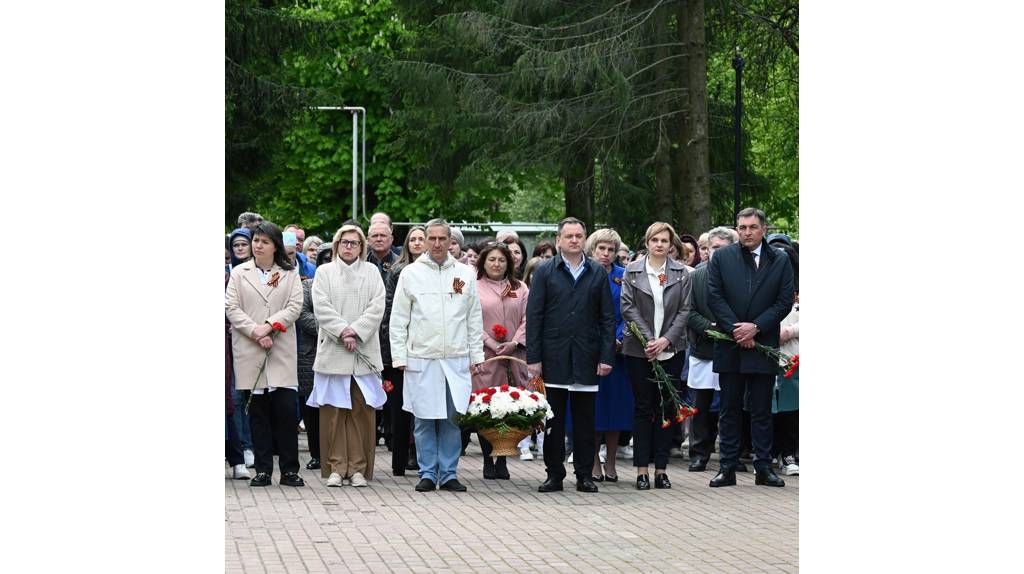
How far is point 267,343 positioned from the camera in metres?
11.9

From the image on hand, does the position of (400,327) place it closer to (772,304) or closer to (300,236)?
(772,304)

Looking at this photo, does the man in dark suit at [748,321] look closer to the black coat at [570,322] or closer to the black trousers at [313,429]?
the black coat at [570,322]

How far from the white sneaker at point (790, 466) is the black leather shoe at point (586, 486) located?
1.98 meters

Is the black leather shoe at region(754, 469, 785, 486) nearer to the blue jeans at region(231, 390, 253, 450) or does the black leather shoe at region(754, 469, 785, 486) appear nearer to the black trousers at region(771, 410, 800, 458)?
the black trousers at region(771, 410, 800, 458)

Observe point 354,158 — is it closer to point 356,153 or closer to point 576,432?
point 356,153

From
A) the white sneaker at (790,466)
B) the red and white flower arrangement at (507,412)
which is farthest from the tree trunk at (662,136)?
the red and white flower arrangement at (507,412)

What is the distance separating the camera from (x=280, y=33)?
25141 millimetres

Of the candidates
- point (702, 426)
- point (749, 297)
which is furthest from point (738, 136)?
point (749, 297)

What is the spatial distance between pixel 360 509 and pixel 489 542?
1779 millimetres

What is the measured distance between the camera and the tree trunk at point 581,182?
979 inches

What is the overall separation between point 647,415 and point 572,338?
90 centimetres

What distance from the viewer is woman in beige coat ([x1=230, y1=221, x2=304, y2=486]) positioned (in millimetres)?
11977

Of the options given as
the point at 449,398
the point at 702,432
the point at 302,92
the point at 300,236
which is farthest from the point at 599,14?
the point at 449,398

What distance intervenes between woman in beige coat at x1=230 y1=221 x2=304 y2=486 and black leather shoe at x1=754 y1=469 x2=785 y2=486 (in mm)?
3601
